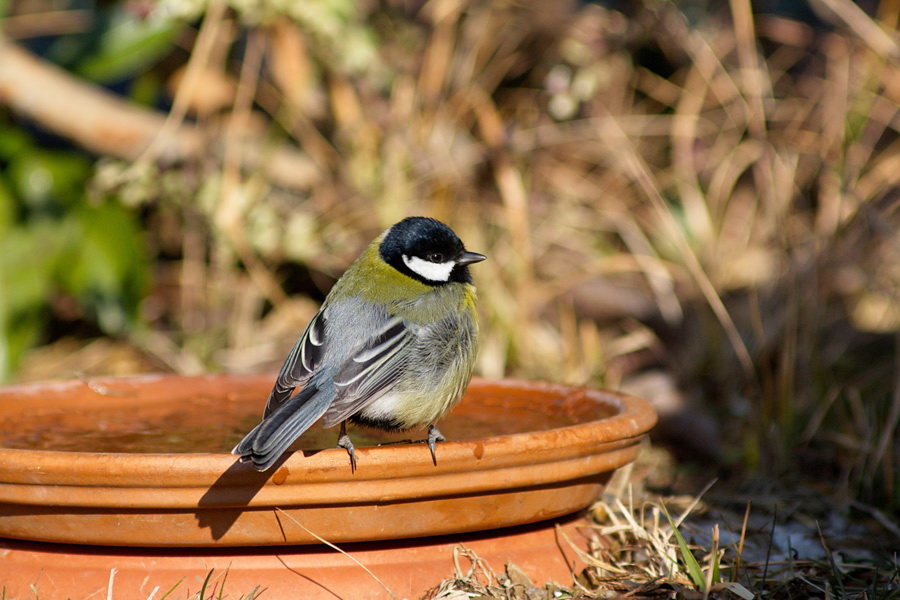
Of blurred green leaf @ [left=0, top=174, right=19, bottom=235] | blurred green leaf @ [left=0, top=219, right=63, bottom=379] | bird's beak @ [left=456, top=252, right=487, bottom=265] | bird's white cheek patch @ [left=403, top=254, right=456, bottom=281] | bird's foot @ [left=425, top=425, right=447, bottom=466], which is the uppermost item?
bird's beak @ [left=456, top=252, right=487, bottom=265]

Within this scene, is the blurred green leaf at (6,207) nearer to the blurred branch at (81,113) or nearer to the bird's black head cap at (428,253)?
the blurred branch at (81,113)

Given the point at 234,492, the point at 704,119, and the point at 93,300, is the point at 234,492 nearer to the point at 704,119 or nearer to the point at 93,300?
the point at 93,300

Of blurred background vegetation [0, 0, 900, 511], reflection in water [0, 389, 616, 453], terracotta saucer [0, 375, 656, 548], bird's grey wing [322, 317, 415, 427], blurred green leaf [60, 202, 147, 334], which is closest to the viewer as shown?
terracotta saucer [0, 375, 656, 548]

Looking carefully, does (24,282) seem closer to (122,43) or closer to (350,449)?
(122,43)

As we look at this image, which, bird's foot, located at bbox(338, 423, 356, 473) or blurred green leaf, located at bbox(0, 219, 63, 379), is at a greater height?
bird's foot, located at bbox(338, 423, 356, 473)

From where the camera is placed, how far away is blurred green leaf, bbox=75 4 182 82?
462 centimetres

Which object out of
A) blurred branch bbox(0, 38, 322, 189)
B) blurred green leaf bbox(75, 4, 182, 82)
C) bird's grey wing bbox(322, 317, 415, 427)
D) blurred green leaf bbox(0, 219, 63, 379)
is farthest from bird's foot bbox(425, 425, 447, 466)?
blurred green leaf bbox(75, 4, 182, 82)

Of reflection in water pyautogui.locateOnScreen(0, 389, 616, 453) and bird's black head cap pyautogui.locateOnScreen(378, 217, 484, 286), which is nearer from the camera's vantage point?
reflection in water pyautogui.locateOnScreen(0, 389, 616, 453)

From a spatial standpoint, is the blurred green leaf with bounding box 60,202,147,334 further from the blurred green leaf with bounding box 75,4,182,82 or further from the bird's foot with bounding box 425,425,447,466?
the bird's foot with bounding box 425,425,447,466

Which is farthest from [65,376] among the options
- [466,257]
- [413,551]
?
[413,551]

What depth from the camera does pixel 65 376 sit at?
14.7 ft

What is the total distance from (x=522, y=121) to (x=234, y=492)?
395cm

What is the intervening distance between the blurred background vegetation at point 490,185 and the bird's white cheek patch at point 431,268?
1327mm

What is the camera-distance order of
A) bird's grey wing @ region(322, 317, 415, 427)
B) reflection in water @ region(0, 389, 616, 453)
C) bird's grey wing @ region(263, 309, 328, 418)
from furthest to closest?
reflection in water @ region(0, 389, 616, 453)
bird's grey wing @ region(263, 309, 328, 418)
bird's grey wing @ region(322, 317, 415, 427)
